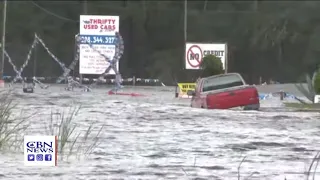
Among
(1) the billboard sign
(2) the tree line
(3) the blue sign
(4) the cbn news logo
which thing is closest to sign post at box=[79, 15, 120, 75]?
(3) the blue sign

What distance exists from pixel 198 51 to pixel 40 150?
2740 centimetres

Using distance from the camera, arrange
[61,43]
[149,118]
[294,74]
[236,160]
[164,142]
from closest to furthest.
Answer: [236,160] → [164,142] → [149,118] → [294,74] → [61,43]

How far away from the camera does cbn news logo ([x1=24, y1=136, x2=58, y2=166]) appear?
8.13m

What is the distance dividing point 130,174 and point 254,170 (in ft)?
5.43

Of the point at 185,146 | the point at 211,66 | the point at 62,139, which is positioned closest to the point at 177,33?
the point at 211,66

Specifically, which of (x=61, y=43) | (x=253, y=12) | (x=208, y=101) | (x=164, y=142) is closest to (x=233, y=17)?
(x=253, y=12)

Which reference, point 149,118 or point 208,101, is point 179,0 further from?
point 149,118

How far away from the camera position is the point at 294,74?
3981cm

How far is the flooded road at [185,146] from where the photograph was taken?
27.5ft

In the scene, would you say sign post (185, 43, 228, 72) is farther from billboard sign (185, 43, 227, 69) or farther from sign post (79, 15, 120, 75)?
sign post (79, 15, 120, 75)

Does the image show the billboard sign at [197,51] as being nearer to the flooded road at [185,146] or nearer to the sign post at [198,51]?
the sign post at [198,51]

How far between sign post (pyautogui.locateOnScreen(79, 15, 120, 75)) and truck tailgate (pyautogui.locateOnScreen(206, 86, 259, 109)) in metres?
13.7

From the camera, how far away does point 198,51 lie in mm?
35281

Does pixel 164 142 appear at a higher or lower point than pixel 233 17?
lower
